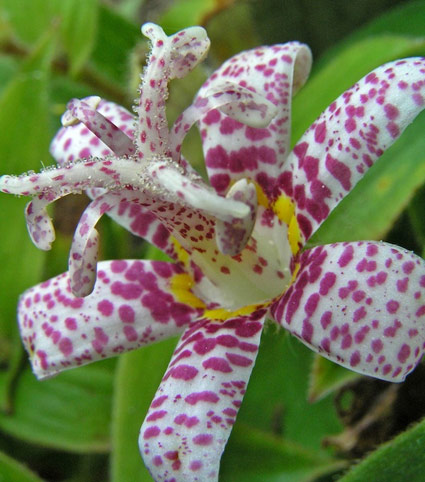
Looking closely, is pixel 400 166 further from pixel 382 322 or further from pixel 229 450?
pixel 229 450

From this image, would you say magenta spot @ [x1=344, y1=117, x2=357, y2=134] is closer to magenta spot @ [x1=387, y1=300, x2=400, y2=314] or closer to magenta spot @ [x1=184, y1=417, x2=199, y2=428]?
magenta spot @ [x1=387, y1=300, x2=400, y2=314]

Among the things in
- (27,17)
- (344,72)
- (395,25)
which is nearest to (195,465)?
(344,72)

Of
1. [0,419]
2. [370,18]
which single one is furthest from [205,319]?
[370,18]

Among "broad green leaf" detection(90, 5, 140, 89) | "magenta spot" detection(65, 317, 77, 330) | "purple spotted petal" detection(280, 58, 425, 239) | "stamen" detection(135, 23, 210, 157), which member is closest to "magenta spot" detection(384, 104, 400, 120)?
"purple spotted petal" detection(280, 58, 425, 239)

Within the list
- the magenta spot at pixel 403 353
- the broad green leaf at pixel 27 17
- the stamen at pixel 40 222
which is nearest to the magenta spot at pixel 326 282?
the magenta spot at pixel 403 353

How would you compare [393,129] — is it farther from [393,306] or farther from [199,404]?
[199,404]

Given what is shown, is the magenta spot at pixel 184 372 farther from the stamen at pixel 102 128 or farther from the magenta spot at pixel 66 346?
the stamen at pixel 102 128
